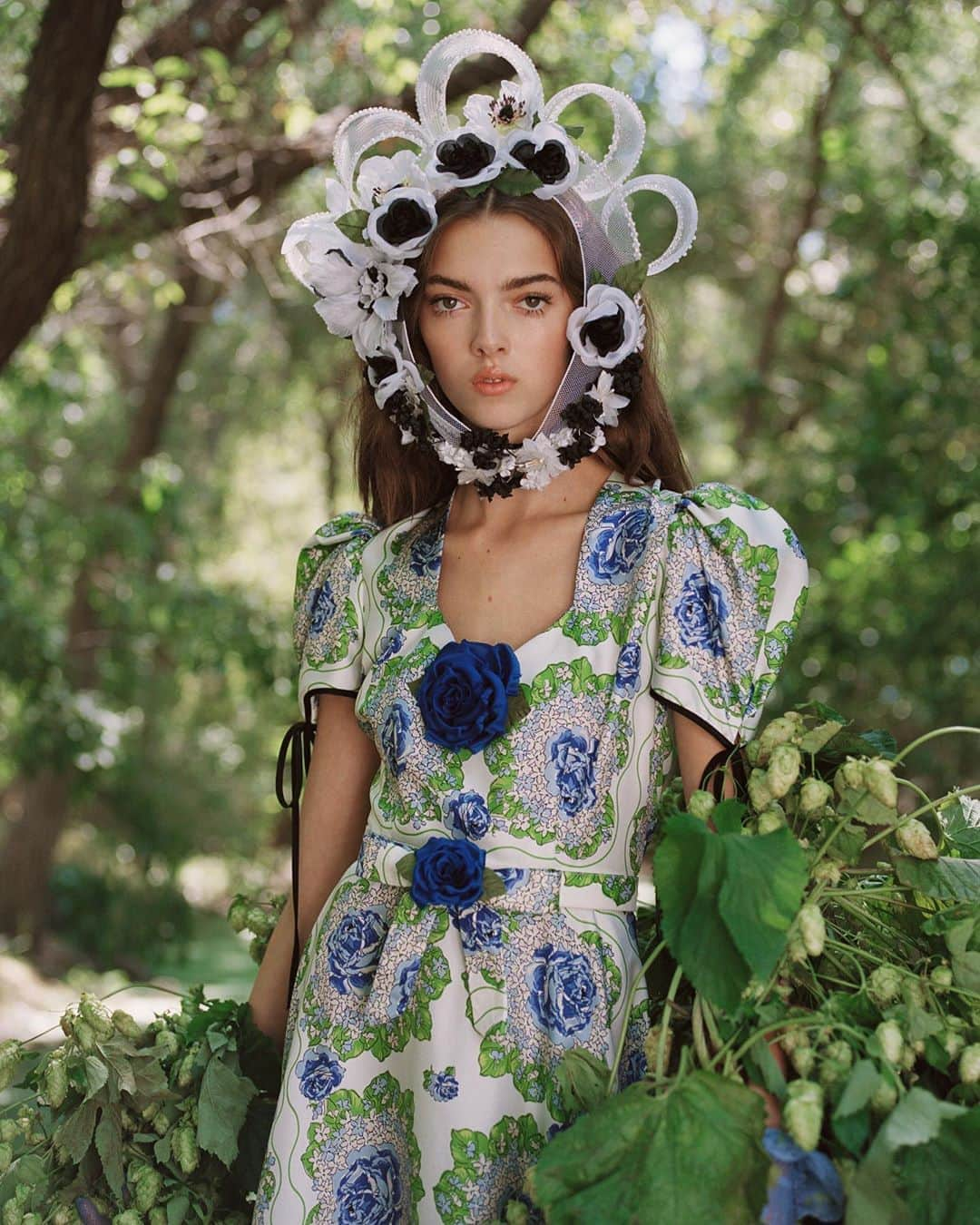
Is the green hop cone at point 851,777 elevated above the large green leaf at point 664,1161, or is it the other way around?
the green hop cone at point 851,777

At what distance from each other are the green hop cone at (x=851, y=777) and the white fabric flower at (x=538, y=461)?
0.64m

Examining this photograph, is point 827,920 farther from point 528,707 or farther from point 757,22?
point 757,22

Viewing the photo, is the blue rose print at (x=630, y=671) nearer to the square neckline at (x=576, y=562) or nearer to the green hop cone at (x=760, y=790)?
the square neckline at (x=576, y=562)

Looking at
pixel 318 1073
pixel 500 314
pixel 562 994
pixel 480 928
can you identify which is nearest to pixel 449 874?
pixel 480 928

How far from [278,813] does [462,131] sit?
11.1m

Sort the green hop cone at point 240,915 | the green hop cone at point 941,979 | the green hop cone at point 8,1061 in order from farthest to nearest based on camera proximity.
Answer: the green hop cone at point 240,915 < the green hop cone at point 8,1061 < the green hop cone at point 941,979

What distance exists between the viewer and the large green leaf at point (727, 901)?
1515 millimetres

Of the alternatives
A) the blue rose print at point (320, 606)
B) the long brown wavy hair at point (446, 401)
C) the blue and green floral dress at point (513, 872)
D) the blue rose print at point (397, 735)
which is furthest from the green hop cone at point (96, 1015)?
the long brown wavy hair at point (446, 401)

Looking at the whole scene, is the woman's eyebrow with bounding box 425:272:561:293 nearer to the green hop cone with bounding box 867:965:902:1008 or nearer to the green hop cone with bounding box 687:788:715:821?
the green hop cone with bounding box 687:788:715:821

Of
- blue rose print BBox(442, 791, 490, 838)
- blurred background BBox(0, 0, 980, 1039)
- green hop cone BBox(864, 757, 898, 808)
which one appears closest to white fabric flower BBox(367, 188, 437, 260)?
blurred background BBox(0, 0, 980, 1039)

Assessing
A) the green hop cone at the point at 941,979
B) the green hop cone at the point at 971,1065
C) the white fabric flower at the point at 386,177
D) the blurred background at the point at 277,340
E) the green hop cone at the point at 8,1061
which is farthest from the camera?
the blurred background at the point at 277,340

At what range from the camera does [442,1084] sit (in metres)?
1.85

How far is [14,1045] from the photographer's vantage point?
6.82 feet

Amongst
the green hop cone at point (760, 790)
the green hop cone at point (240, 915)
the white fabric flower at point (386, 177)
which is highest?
the white fabric flower at point (386, 177)
